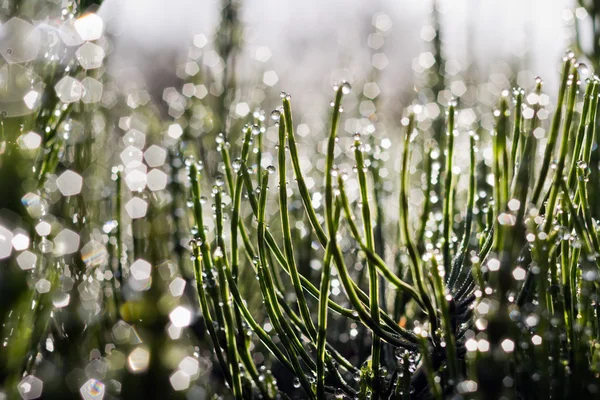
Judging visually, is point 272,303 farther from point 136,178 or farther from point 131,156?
point 131,156

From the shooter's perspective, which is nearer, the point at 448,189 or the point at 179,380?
the point at 179,380

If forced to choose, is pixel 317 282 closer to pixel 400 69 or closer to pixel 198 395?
pixel 198 395

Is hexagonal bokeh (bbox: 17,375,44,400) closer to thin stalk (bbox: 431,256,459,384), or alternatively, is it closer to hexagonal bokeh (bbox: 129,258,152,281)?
hexagonal bokeh (bbox: 129,258,152,281)

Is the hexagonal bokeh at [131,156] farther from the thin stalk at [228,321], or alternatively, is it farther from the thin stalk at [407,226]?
the thin stalk at [407,226]

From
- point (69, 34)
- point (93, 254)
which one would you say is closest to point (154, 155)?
point (93, 254)

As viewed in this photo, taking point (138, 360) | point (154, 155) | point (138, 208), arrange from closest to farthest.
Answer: point (138, 360) → point (138, 208) → point (154, 155)

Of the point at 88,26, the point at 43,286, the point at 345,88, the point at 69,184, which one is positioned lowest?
the point at 43,286

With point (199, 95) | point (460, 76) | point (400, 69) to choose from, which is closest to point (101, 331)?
point (199, 95)

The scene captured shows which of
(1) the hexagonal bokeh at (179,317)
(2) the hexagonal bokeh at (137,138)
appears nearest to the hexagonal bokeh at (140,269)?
(1) the hexagonal bokeh at (179,317)
